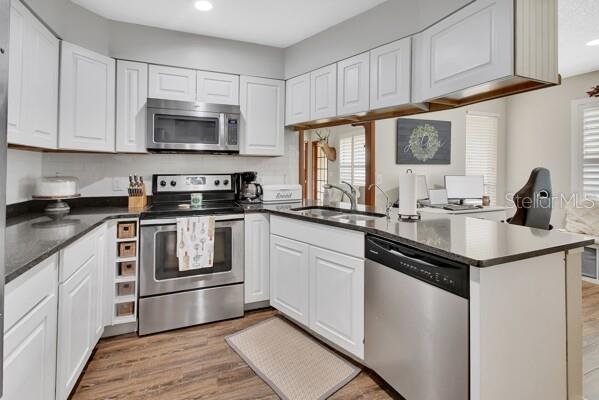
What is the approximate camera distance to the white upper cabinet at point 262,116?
322 cm

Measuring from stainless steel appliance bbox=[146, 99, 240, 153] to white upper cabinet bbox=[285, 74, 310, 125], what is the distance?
54cm

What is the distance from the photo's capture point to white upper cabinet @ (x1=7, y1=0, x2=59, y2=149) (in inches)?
68.9

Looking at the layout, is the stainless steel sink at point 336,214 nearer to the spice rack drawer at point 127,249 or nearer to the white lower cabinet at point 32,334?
the spice rack drawer at point 127,249

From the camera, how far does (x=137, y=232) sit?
2.50 m

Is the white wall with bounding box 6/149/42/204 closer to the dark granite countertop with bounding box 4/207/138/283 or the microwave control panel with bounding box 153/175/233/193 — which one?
the dark granite countertop with bounding box 4/207/138/283

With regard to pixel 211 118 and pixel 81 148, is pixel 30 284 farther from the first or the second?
pixel 211 118

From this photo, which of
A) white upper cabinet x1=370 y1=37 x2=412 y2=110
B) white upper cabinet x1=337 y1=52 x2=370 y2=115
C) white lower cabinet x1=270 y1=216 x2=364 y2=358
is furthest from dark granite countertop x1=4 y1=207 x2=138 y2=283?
white upper cabinet x1=370 y1=37 x2=412 y2=110

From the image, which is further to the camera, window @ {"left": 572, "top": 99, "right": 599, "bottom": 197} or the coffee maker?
window @ {"left": 572, "top": 99, "right": 599, "bottom": 197}

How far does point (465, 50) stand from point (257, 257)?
2.13m

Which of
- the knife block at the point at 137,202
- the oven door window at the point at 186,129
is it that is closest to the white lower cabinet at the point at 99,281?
the knife block at the point at 137,202

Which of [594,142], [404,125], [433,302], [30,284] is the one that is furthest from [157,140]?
[594,142]

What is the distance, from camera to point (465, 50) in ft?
6.23

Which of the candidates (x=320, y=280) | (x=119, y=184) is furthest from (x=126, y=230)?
(x=320, y=280)

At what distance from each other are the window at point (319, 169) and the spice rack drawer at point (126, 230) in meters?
2.16
